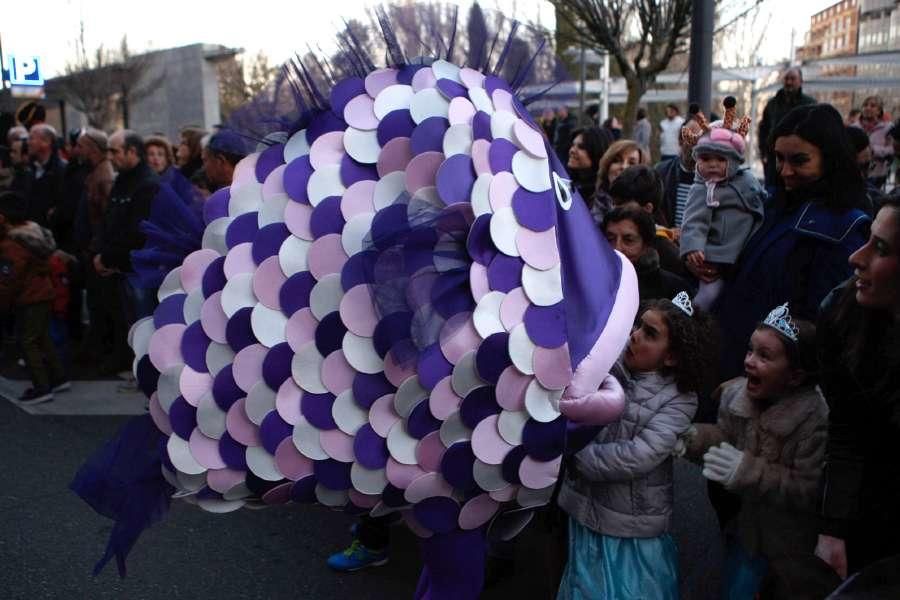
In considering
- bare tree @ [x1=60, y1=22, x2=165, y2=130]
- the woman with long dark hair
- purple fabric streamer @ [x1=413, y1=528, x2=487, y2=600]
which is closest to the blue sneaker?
purple fabric streamer @ [x1=413, y1=528, x2=487, y2=600]

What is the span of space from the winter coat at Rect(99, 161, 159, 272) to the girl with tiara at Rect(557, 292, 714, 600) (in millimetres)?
3380

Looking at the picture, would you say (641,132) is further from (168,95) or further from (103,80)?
(103,80)

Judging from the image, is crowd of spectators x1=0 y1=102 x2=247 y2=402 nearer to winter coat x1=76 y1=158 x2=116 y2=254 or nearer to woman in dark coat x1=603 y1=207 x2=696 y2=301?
winter coat x1=76 y1=158 x2=116 y2=254

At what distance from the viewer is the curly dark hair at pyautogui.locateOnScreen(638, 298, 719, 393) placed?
2.39 m

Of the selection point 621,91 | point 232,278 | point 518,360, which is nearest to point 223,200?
point 232,278

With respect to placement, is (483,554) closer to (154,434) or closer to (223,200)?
(154,434)

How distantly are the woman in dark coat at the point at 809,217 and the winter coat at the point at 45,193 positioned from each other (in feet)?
17.8

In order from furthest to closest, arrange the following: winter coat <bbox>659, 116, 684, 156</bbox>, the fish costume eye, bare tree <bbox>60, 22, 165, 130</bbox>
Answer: bare tree <bbox>60, 22, 165, 130</bbox>, winter coat <bbox>659, 116, 684, 156</bbox>, the fish costume eye

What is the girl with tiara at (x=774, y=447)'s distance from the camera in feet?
7.41

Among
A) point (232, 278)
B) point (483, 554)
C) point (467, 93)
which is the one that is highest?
point (467, 93)

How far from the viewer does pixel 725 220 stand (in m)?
3.03

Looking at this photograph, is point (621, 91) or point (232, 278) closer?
point (232, 278)

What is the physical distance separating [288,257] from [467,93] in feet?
1.72

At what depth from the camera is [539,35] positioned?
7.66ft
